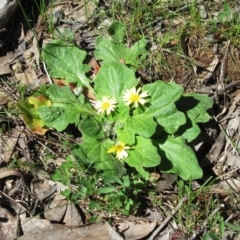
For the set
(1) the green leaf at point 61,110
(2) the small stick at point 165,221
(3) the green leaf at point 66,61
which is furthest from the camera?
(3) the green leaf at point 66,61

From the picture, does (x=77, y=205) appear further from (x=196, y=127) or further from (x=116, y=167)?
(x=196, y=127)


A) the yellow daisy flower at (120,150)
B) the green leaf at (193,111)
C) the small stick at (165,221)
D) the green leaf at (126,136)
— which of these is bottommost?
the small stick at (165,221)

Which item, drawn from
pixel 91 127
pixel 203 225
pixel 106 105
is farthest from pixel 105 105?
pixel 203 225

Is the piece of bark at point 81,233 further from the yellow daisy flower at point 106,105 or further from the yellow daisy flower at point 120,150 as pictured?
the yellow daisy flower at point 106,105

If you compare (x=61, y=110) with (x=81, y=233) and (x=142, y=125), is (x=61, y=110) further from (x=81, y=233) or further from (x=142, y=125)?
(x=81, y=233)

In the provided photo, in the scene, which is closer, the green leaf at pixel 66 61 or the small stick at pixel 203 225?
the small stick at pixel 203 225

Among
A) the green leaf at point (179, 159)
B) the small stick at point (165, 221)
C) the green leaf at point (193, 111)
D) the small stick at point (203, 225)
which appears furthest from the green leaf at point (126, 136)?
the small stick at point (203, 225)

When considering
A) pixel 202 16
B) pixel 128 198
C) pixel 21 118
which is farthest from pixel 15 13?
pixel 128 198

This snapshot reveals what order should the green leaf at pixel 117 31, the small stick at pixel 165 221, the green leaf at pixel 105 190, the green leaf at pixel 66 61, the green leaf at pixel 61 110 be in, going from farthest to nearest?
the green leaf at pixel 117 31
the green leaf at pixel 66 61
the green leaf at pixel 61 110
the small stick at pixel 165 221
the green leaf at pixel 105 190

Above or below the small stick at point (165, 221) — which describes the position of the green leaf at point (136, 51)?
above
